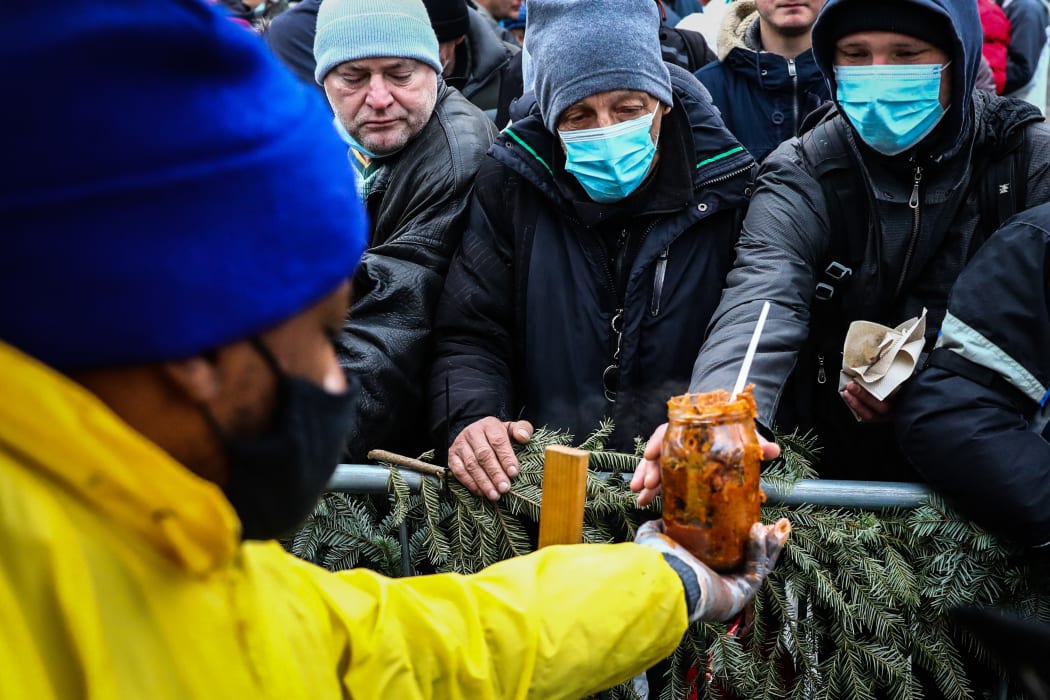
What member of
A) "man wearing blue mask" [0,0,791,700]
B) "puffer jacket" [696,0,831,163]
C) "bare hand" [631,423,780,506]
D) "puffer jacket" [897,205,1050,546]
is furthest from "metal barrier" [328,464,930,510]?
"puffer jacket" [696,0,831,163]

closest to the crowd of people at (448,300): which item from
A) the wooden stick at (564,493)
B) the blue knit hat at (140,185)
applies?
the blue knit hat at (140,185)

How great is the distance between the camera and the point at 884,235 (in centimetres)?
307

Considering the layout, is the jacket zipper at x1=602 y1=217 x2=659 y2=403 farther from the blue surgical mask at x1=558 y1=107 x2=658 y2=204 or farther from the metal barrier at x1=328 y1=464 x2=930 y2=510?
the metal barrier at x1=328 y1=464 x2=930 y2=510

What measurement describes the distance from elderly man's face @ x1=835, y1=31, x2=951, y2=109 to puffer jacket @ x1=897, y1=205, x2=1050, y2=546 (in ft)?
2.38

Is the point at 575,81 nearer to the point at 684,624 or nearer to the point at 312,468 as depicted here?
the point at 684,624

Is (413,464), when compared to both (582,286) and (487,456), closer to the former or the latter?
(487,456)

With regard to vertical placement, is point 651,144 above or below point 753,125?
above

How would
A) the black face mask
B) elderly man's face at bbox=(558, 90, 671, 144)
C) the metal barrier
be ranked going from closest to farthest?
the black face mask → the metal barrier → elderly man's face at bbox=(558, 90, 671, 144)

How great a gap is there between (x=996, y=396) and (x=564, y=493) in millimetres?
1130

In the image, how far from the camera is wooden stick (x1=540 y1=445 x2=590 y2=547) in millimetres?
2191

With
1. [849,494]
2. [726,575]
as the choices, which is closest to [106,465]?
[726,575]

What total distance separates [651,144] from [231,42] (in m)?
2.08

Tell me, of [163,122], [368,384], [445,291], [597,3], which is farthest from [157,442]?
[597,3]

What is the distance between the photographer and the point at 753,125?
4.51 m
